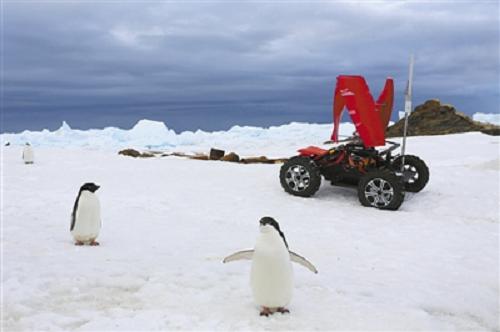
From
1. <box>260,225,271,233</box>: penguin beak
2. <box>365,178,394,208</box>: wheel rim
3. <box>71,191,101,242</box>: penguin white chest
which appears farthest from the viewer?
<box>365,178,394,208</box>: wheel rim

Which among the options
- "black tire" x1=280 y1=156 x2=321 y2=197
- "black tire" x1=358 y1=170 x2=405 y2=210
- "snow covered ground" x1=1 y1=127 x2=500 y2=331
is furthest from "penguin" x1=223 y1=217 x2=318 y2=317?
"black tire" x1=280 y1=156 x2=321 y2=197

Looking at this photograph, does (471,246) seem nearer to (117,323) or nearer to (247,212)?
(247,212)

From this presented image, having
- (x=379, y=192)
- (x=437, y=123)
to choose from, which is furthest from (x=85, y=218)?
(x=437, y=123)

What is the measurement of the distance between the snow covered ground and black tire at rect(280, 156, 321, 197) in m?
0.31

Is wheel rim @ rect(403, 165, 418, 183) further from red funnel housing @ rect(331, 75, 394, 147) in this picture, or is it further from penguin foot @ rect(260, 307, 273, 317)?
penguin foot @ rect(260, 307, 273, 317)

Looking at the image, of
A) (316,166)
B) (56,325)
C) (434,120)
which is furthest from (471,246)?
(434,120)

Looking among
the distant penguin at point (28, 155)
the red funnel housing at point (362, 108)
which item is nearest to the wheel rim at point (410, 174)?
the red funnel housing at point (362, 108)

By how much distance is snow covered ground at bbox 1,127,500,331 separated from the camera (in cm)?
436

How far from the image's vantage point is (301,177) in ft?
33.4

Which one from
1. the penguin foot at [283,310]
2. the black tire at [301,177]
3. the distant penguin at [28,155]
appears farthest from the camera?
the distant penguin at [28,155]

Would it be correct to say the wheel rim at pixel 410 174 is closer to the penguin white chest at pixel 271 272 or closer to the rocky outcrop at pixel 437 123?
the penguin white chest at pixel 271 272

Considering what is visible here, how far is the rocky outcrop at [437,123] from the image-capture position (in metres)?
30.0

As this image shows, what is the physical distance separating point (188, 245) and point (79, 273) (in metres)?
1.70

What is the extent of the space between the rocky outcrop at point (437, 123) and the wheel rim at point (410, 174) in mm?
20029
